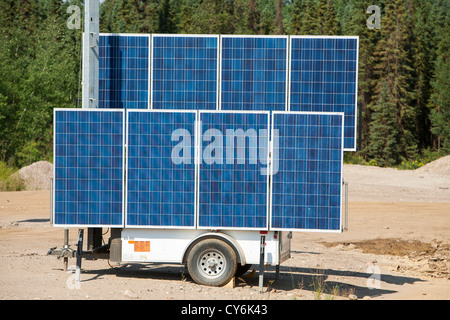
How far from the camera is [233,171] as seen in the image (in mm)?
12602

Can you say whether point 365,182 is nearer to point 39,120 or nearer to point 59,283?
point 39,120

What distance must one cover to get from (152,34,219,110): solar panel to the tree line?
28.6 metres

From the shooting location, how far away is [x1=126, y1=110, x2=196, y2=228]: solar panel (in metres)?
12.6

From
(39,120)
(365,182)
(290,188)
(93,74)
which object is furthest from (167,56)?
(39,120)

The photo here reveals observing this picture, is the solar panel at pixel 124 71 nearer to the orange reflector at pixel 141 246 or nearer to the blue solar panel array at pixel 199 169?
the blue solar panel array at pixel 199 169

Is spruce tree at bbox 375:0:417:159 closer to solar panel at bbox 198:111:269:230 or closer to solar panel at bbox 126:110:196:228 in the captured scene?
solar panel at bbox 198:111:269:230

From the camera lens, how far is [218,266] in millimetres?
12805

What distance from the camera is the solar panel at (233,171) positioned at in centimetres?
1252

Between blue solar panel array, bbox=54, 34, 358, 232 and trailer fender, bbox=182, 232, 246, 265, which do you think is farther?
trailer fender, bbox=182, 232, 246, 265

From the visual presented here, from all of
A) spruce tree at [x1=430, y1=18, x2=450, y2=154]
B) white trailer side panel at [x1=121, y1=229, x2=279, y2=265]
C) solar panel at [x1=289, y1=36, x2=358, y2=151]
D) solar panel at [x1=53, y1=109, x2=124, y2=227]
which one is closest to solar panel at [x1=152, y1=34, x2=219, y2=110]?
solar panel at [x1=289, y1=36, x2=358, y2=151]

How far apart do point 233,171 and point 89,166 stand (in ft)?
9.47

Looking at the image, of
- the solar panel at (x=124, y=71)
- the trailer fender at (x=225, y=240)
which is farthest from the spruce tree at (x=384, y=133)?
the trailer fender at (x=225, y=240)

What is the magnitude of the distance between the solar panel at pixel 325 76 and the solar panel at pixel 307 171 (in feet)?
4.98

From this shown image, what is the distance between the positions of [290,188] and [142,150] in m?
3.03
